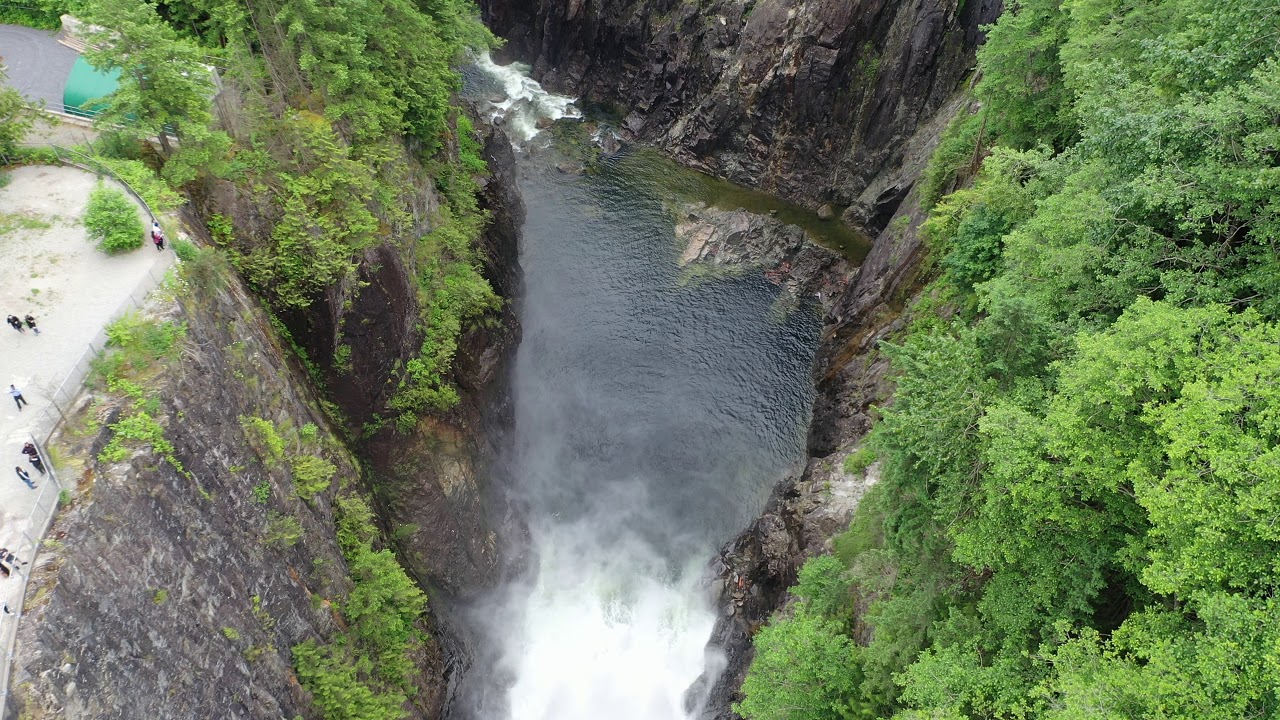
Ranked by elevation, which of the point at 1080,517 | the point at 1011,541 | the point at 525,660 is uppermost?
the point at 1080,517

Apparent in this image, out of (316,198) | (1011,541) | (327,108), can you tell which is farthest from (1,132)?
(1011,541)

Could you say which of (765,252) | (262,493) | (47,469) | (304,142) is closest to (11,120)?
(304,142)

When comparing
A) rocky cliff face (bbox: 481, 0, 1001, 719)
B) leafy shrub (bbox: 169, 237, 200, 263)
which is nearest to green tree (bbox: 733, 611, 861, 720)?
rocky cliff face (bbox: 481, 0, 1001, 719)

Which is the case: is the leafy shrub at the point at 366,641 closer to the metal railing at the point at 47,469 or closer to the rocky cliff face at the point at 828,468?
the metal railing at the point at 47,469

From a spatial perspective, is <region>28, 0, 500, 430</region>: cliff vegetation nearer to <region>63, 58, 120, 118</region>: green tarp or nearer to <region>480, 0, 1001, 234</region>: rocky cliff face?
<region>63, 58, 120, 118</region>: green tarp

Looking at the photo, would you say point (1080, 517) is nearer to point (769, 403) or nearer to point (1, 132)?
point (769, 403)

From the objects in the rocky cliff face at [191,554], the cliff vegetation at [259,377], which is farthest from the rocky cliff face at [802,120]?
the rocky cliff face at [191,554]

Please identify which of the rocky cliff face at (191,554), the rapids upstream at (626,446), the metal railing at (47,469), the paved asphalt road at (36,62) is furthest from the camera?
the rapids upstream at (626,446)
